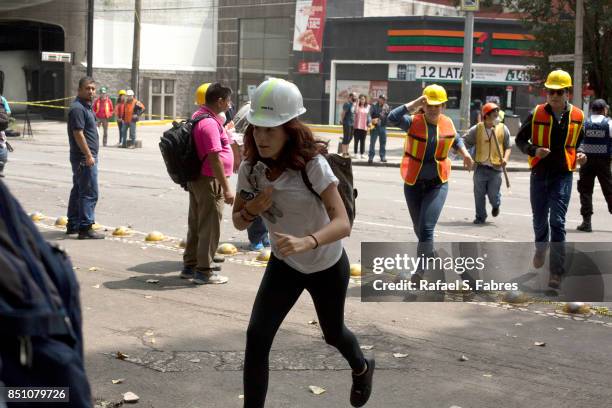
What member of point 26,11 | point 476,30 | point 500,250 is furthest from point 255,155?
point 26,11

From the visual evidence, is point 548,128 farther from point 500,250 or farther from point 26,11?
point 26,11

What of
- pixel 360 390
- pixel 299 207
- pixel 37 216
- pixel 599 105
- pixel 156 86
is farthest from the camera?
pixel 156 86

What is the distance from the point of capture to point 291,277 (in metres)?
4.71

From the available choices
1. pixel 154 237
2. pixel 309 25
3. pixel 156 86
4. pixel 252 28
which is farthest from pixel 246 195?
pixel 252 28

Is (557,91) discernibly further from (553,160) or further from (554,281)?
(554,281)

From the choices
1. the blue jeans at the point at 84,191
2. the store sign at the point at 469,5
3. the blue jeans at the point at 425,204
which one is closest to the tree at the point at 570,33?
the store sign at the point at 469,5

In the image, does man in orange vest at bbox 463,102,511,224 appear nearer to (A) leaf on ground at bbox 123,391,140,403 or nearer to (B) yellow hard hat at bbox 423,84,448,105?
(B) yellow hard hat at bbox 423,84,448,105

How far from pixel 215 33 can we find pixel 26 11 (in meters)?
10.4

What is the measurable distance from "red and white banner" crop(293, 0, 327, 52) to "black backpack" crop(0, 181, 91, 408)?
42.3 metres

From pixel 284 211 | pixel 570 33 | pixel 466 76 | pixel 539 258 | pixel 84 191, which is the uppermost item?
pixel 570 33

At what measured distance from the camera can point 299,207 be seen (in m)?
4.64

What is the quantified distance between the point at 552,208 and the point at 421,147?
130 cm

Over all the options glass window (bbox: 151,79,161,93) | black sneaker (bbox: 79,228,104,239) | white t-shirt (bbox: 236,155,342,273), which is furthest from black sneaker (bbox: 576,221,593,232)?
glass window (bbox: 151,79,161,93)

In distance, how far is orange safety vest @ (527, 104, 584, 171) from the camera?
27.4 ft
